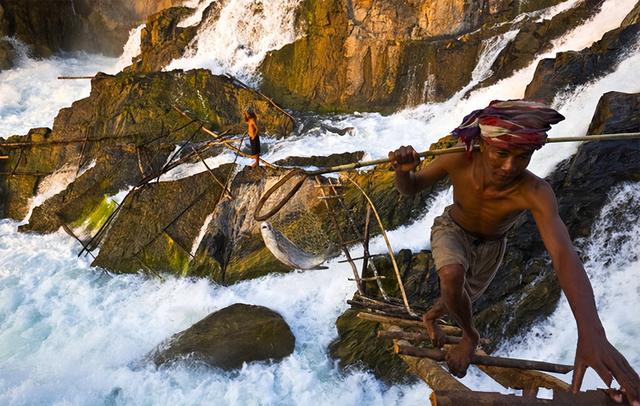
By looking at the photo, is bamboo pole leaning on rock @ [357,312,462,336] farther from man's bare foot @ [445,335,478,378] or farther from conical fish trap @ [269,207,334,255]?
conical fish trap @ [269,207,334,255]

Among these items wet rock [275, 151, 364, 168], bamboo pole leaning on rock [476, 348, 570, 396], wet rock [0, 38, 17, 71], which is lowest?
wet rock [275, 151, 364, 168]

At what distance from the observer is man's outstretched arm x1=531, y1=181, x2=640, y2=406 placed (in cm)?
159

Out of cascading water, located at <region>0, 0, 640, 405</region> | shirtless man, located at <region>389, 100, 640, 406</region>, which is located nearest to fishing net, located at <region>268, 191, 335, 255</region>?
cascading water, located at <region>0, 0, 640, 405</region>

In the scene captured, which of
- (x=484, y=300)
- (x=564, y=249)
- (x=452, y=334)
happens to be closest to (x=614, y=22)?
(x=484, y=300)

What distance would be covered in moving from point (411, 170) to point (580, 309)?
1.02 m

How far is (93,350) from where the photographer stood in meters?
7.05

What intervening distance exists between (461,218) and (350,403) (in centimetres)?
411

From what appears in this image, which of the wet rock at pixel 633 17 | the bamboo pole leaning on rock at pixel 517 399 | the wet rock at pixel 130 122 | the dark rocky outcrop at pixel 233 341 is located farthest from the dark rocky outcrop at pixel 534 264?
the wet rock at pixel 130 122

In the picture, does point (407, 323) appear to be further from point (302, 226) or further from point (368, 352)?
point (302, 226)

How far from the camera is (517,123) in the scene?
2.15 m

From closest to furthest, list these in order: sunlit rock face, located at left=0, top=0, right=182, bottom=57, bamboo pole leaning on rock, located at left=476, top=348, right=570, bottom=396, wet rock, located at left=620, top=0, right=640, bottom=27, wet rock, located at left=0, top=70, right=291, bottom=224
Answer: bamboo pole leaning on rock, located at left=476, top=348, right=570, bottom=396 < wet rock, located at left=620, top=0, right=640, bottom=27 < wet rock, located at left=0, top=70, right=291, bottom=224 < sunlit rock face, located at left=0, top=0, right=182, bottom=57

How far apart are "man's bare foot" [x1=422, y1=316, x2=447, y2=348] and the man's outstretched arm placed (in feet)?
3.16

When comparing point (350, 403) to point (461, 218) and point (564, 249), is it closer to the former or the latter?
point (461, 218)

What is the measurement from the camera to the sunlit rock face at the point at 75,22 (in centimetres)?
1692
